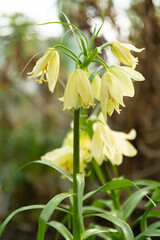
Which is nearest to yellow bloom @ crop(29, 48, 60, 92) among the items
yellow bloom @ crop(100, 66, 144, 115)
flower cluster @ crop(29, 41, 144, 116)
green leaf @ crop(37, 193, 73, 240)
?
flower cluster @ crop(29, 41, 144, 116)

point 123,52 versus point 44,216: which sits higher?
point 123,52

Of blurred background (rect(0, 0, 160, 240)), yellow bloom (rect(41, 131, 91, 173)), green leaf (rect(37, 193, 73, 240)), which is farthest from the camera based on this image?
blurred background (rect(0, 0, 160, 240))

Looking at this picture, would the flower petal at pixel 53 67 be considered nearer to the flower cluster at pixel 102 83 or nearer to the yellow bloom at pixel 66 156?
the flower cluster at pixel 102 83

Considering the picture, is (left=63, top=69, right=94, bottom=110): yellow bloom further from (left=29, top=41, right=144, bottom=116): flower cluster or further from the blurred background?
the blurred background

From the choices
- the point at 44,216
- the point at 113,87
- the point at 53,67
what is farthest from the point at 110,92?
the point at 44,216

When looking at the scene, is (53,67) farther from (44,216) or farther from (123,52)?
(44,216)
